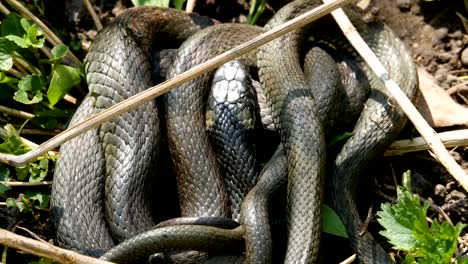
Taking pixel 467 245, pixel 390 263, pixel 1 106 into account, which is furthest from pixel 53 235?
pixel 467 245

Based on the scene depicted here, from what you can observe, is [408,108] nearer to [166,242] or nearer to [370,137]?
[370,137]

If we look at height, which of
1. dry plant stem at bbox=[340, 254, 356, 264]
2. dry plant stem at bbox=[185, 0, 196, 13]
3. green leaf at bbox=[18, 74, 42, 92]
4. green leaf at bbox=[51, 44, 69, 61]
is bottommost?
dry plant stem at bbox=[340, 254, 356, 264]

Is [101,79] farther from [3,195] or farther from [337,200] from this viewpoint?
[337,200]

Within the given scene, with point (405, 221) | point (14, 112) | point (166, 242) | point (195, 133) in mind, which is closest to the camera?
point (405, 221)

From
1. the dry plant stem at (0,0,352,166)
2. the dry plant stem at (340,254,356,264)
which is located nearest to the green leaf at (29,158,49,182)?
the dry plant stem at (0,0,352,166)

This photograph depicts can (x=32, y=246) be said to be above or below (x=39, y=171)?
below

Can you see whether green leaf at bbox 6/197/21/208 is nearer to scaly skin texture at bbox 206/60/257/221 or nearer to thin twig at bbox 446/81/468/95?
scaly skin texture at bbox 206/60/257/221

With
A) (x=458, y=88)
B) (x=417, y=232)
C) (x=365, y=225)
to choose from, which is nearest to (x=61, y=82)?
(x=365, y=225)
